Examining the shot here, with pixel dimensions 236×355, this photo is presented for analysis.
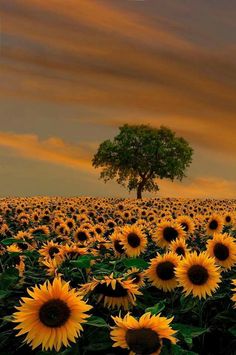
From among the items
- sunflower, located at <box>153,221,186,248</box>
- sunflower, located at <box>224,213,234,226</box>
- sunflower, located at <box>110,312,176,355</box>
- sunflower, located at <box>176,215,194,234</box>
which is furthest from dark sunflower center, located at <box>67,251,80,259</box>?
sunflower, located at <box>224,213,234,226</box>

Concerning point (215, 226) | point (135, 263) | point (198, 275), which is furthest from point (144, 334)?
point (215, 226)

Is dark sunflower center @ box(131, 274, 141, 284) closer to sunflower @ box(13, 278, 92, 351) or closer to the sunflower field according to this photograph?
the sunflower field

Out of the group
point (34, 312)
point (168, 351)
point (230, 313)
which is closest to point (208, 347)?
point (230, 313)

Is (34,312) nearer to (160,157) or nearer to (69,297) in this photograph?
(69,297)

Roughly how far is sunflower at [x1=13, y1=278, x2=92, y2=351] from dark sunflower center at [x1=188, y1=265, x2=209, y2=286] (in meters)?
1.76

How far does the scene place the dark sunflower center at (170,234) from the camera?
9.67 m

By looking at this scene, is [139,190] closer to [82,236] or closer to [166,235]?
[82,236]

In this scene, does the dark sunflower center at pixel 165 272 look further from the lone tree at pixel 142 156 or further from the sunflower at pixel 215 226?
the lone tree at pixel 142 156

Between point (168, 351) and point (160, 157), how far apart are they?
7047 centimetres

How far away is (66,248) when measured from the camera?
7258 mm

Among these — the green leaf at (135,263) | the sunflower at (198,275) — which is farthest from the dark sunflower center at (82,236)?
the green leaf at (135,263)

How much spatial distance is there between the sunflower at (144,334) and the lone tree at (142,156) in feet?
227

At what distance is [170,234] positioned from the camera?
31.8ft

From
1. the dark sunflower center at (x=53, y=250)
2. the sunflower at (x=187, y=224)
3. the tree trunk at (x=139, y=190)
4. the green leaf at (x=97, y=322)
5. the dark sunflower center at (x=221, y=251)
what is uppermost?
the tree trunk at (x=139, y=190)
